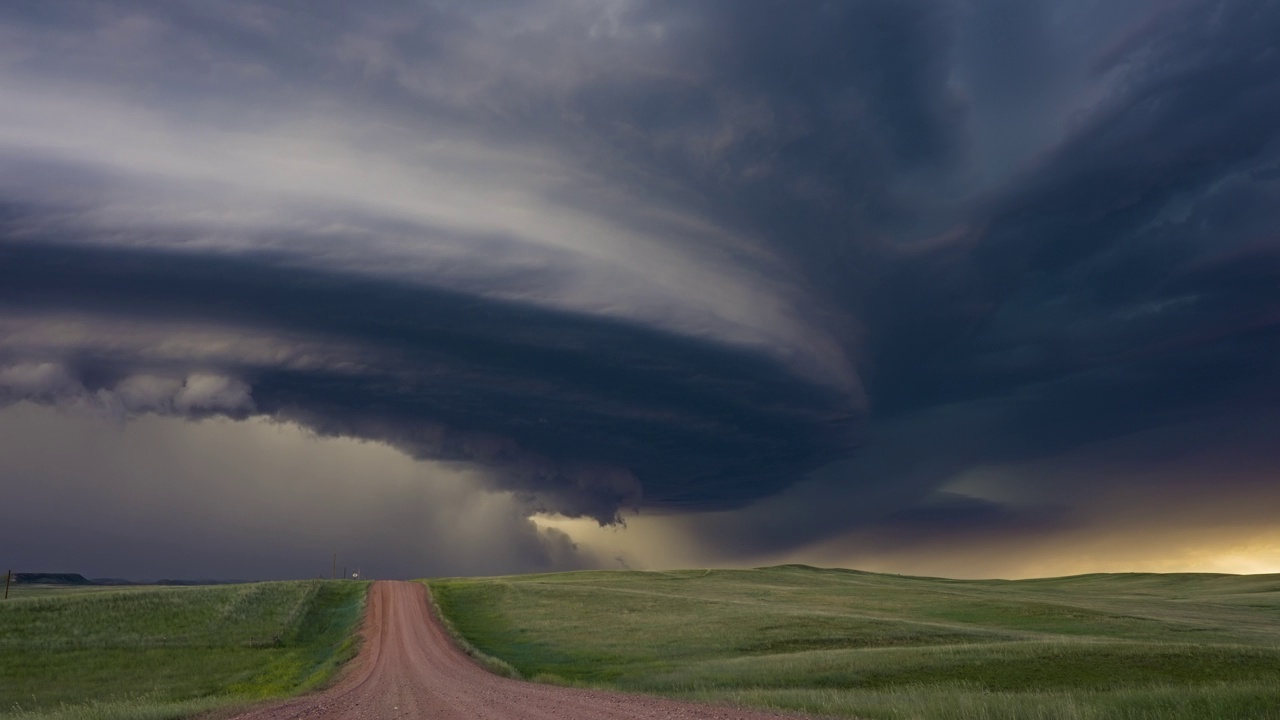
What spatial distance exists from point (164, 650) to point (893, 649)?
38987mm

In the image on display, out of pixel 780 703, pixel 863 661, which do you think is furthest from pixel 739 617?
pixel 780 703

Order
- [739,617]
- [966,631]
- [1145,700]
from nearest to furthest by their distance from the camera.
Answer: [1145,700], [966,631], [739,617]

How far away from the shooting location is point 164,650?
45.1 meters

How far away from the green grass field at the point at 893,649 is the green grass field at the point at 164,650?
9.91 meters

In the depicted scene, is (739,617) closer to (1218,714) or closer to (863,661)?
(863,661)

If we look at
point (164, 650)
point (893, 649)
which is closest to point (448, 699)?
point (893, 649)

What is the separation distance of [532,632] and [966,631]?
2709 cm

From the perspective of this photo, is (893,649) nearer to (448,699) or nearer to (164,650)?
(448,699)

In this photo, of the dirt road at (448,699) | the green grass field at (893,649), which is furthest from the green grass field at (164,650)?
the green grass field at (893,649)

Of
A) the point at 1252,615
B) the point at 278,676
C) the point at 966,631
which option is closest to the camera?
the point at 278,676

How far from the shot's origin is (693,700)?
81.3ft

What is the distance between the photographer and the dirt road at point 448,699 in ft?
68.7

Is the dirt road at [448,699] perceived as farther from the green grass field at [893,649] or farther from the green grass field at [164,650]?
the green grass field at [893,649]

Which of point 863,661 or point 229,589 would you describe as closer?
point 863,661
